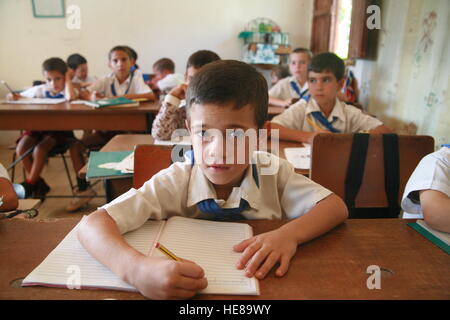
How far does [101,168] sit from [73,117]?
4.76 feet

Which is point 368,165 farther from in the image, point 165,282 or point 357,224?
point 165,282

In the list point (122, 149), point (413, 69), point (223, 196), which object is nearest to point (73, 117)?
point (122, 149)

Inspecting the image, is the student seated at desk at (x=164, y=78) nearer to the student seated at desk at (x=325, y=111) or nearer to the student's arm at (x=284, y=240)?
the student seated at desk at (x=325, y=111)

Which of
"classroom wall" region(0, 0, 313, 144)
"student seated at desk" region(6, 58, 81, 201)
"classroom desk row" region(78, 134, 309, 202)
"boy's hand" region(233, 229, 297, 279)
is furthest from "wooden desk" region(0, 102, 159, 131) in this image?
"classroom wall" region(0, 0, 313, 144)

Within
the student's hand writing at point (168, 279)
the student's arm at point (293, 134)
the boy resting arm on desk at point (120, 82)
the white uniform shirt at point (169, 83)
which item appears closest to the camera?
the student's hand writing at point (168, 279)

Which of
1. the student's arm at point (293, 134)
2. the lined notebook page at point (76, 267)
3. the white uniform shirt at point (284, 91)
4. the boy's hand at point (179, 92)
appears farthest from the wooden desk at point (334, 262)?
the white uniform shirt at point (284, 91)

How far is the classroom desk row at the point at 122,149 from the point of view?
1.52 meters

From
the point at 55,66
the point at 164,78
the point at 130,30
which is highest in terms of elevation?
the point at 130,30

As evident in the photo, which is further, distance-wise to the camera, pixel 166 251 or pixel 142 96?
pixel 142 96

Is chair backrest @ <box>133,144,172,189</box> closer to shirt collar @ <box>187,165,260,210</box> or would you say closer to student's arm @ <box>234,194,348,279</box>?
shirt collar @ <box>187,165,260,210</box>

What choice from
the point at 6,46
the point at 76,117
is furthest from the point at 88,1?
the point at 76,117

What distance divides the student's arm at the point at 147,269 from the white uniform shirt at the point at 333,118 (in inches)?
60.0

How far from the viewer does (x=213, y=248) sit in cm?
66

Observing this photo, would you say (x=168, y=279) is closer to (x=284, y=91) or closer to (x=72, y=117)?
(x=72, y=117)
